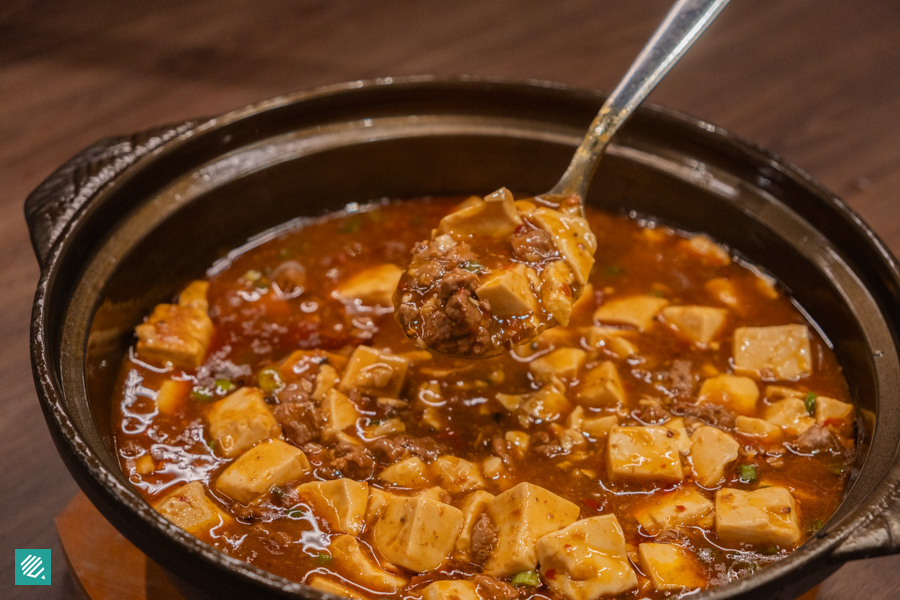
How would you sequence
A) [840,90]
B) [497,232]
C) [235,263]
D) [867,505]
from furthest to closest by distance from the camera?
[840,90] < [235,263] < [497,232] < [867,505]

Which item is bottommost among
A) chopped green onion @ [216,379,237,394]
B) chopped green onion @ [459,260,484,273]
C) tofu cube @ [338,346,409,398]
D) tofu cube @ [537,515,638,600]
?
chopped green onion @ [216,379,237,394]

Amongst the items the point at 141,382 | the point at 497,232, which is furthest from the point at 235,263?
the point at 497,232

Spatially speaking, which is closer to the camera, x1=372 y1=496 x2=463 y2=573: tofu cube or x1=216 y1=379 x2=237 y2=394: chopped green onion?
x1=372 y1=496 x2=463 y2=573: tofu cube

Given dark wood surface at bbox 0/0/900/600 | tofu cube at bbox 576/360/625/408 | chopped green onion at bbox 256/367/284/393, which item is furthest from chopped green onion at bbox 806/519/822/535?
dark wood surface at bbox 0/0/900/600

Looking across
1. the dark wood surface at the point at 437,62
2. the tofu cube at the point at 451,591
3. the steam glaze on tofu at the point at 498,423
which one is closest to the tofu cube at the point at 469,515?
the steam glaze on tofu at the point at 498,423

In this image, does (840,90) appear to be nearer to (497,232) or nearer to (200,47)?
(497,232)

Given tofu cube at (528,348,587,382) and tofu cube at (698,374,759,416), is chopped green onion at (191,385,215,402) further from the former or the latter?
tofu cube at (698,374,759,416)

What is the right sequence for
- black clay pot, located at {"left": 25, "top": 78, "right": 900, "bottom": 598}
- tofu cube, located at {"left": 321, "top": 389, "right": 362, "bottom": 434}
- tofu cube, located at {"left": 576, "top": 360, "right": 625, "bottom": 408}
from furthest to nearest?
1. tofu cube, located at {"left": 576, "top": 360, "right": 625, "bottom": 408}
2. tofu cube, located at {"left": 321, "top": 389, "right": 362, "bottom": 434}
3. black clay pot, located at {"left": 25, "top": 78, "right": 900, "bottom": 598}
